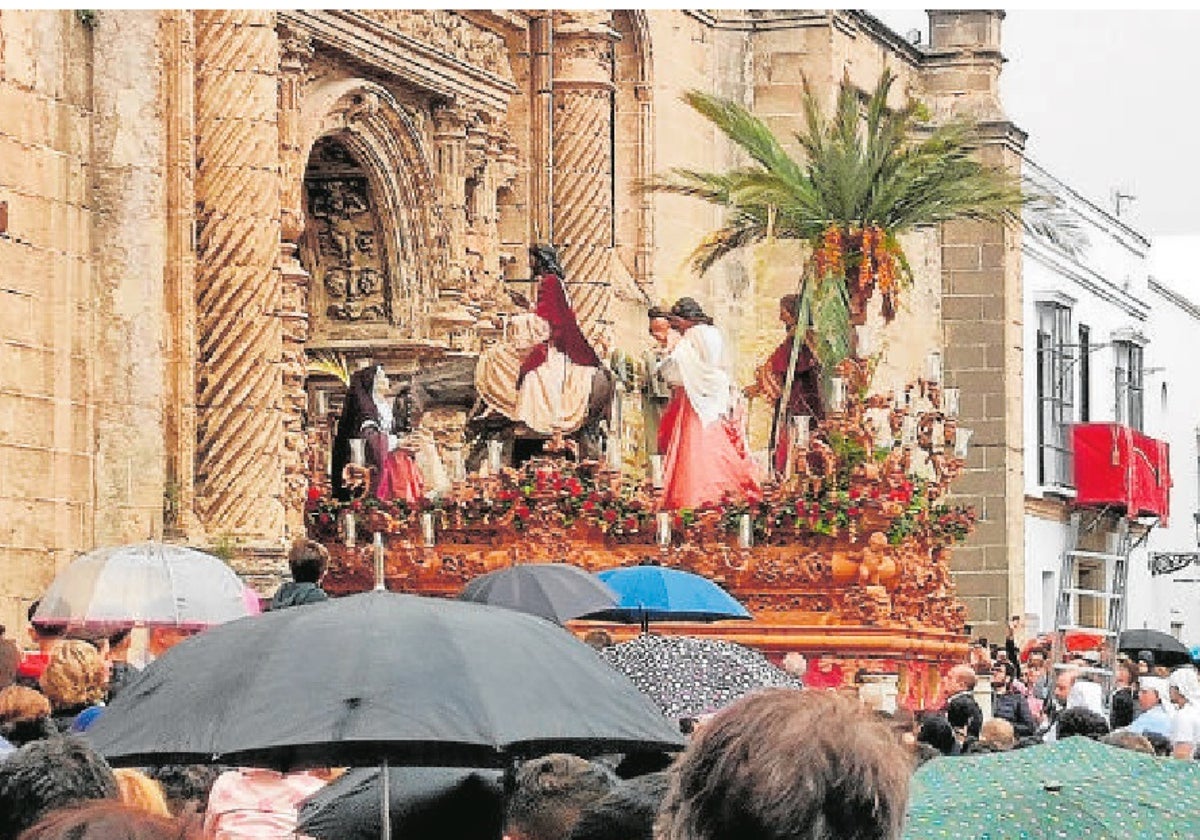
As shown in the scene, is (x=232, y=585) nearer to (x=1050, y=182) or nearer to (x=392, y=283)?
(x=392, y=283)

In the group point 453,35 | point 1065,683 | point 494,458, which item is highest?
point 453,35

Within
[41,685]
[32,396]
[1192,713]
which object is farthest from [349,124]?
[41,685]

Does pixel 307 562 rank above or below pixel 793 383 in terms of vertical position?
below

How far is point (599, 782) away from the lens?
6855mm

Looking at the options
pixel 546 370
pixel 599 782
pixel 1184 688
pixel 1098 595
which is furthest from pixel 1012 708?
pixel 599 782

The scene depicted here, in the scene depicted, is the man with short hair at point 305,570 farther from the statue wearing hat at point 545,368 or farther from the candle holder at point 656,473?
the statue wearing hat at point 545,368

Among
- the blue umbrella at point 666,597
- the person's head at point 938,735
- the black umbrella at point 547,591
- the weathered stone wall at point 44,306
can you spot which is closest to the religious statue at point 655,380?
the weathered stone wall at point 44,306

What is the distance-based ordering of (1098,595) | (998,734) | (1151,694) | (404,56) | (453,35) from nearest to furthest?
(998,734) < (1151,694) < (404,56) < (453,35) < (1098,595)

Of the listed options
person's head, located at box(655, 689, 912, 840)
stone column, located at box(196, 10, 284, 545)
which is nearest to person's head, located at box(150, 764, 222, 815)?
person's head, located at box(655, 689, 912, 840)

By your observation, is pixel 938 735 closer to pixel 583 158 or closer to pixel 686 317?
pixel 686 317

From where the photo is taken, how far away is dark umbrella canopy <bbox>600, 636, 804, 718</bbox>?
10.8 metres

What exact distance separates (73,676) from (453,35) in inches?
702

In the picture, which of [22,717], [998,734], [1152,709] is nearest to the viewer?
[22,717]

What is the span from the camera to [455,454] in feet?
81.0
